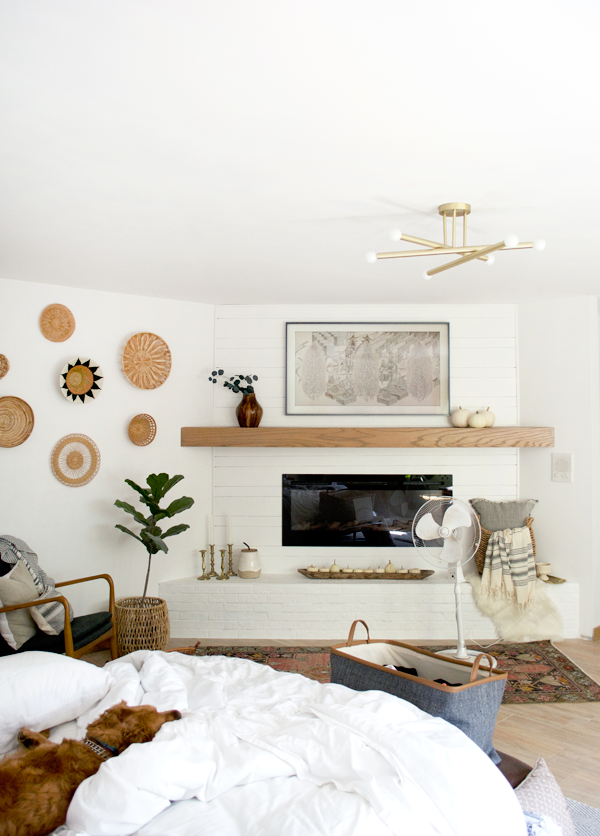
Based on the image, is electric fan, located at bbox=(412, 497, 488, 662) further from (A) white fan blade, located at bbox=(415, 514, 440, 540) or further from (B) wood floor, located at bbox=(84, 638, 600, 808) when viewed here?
(B) wood floor, located at bbox=(84, 638, 600, 808)

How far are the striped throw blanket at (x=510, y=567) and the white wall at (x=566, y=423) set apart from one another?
31 centimetres

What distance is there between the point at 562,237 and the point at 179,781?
9.56 feet

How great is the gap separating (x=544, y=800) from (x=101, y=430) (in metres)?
3.33

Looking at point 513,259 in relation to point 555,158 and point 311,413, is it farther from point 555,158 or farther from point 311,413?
point 311,413

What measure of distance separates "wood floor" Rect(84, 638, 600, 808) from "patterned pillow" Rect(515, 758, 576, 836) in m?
0.50

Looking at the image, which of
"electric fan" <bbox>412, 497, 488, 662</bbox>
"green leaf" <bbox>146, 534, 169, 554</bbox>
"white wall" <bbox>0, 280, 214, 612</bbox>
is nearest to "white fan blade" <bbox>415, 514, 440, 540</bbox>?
"electric fan" <bbox>412, 497, 488, 662</bbox>

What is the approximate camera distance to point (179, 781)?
1.44 m

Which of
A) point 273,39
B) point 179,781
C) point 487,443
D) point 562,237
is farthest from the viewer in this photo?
point 487,443

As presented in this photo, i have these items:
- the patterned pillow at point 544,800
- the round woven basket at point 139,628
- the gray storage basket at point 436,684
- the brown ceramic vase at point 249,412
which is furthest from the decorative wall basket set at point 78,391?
the patterned pillow at point 544,800

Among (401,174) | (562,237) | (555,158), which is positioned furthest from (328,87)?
(562,237)

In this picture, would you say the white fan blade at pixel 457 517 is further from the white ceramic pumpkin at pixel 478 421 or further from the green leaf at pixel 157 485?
the green leaf at pixel 157 485

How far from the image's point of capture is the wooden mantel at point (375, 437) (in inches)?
177

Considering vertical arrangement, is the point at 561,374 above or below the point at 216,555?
above

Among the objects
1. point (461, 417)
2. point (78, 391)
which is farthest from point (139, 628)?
point (461, 417)
